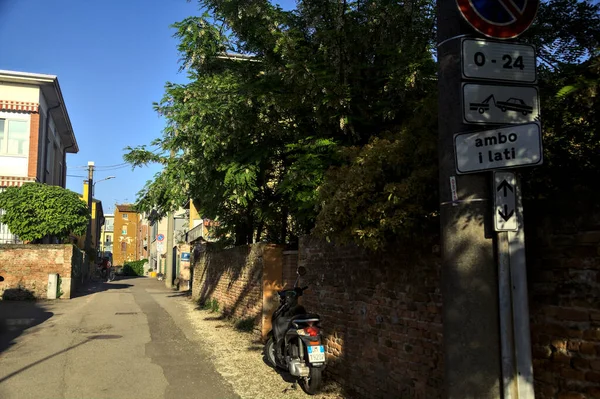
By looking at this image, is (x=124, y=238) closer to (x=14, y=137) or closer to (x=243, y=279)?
(x=14, y=137)

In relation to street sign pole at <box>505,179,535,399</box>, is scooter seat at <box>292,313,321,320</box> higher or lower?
lower

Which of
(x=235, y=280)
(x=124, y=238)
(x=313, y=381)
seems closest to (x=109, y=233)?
(x=124, y=238)

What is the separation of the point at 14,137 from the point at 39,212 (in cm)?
641

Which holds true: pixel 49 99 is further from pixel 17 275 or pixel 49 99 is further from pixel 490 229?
pixel 490 229

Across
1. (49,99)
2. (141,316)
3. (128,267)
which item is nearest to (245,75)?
(141,316)

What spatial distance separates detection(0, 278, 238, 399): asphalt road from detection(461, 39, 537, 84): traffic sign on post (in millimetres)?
5195

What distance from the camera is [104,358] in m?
9.07

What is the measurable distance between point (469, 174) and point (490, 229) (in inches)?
15.2

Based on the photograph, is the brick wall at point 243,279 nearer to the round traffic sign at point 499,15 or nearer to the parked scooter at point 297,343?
the parked scooter at point 297,343

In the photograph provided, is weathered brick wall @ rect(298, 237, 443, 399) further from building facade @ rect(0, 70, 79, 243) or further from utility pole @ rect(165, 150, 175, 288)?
utility pole @ rect(165, 150, 175, 288)

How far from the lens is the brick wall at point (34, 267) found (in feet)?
69.3

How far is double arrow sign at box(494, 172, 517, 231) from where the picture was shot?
3.24 metres

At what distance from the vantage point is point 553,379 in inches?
144

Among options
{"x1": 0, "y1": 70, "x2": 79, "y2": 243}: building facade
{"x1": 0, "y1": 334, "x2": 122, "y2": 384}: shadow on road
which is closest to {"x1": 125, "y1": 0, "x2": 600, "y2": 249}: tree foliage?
{"x1": 0, "y1": 334, "x2": 122, "y2": 384}: shadow on road
